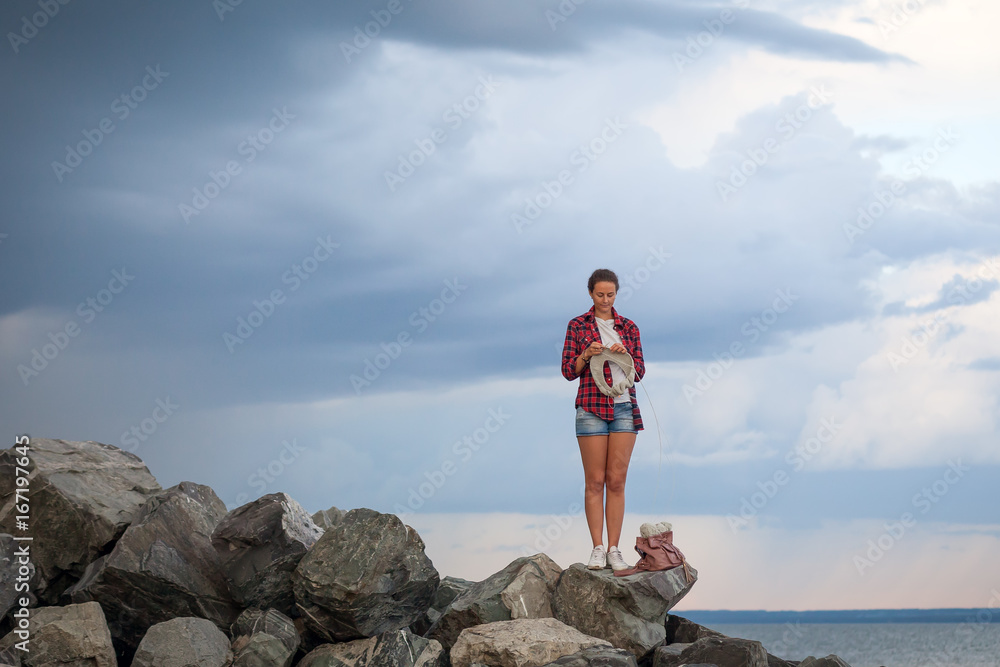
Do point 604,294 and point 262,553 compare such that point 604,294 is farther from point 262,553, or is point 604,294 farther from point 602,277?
point 262,553

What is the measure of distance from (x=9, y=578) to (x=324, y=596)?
3.47 meters

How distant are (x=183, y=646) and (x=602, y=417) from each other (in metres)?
5.00

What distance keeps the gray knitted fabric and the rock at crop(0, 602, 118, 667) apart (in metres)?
5.94

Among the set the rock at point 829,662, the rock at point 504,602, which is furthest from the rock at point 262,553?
the rock at point 829,662

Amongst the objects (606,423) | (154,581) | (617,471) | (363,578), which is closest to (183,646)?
(154,581)

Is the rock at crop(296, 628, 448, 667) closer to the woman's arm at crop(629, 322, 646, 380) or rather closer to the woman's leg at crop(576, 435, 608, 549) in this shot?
the woman's leg at crop(576, 435, 608, 549)

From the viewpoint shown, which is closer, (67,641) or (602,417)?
(67,641)

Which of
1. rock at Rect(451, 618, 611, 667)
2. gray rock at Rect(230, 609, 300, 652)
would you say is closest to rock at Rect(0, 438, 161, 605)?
gray rock at Rect(230, 609, 300, 652)

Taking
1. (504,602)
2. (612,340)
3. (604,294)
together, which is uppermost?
(604,294)

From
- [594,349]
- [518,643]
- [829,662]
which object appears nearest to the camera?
[518,643]

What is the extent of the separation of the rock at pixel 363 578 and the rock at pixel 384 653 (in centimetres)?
17

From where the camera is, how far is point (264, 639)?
919 cm

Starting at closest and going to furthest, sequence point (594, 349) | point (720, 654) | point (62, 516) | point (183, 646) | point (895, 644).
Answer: point (183, 646) → point (720, 654) → point (594, 349) → point (62, 516) → point (895, 644)

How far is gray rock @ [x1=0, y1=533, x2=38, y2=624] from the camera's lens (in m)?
9.45
